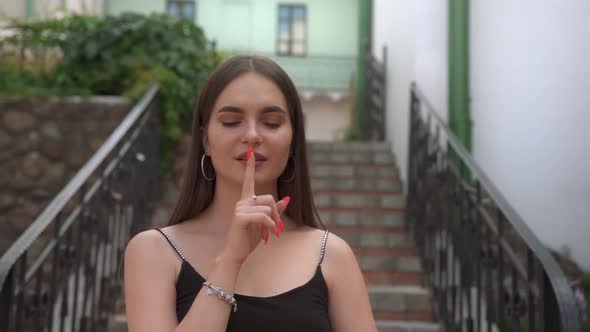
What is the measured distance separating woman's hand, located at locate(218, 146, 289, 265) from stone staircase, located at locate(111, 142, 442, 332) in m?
2.70

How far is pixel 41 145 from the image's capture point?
18.4 feet

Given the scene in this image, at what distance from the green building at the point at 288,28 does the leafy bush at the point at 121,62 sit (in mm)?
10178

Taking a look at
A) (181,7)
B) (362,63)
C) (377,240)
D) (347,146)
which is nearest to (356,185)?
(347,146)

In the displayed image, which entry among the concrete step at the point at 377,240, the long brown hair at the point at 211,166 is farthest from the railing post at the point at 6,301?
the concrete step at the point at 377,240

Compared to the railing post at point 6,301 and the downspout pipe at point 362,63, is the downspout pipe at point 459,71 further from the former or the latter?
the railing post at point 6,301

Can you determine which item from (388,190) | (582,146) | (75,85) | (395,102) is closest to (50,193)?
(75,85)

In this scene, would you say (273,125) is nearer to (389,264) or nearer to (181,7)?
(389,264)

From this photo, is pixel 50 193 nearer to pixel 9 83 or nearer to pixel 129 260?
pixel 9 83

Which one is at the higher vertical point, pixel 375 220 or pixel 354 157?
pixel 354 157

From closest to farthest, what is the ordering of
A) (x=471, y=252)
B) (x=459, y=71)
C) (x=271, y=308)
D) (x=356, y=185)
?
(x=271, y=308)
(x=471, y=252)
(x=459, y=71)
(x=356, y=185)

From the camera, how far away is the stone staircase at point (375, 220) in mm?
4105

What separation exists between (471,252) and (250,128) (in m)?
2.60

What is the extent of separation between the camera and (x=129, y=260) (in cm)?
141

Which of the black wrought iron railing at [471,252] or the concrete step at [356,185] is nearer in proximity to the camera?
the black wrought iron railing at [471,252]
